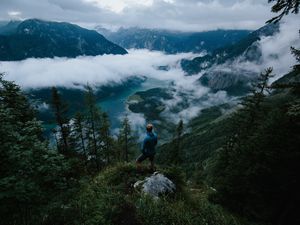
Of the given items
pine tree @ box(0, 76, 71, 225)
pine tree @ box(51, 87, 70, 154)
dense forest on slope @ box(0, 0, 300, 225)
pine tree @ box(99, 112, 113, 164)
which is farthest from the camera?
pine tree @ box(99, 112, 113, 164)

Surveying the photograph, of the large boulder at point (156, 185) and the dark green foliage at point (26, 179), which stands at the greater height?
the dark green foliage at point (26, 179)

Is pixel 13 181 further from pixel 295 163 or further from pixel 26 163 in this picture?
pixel 295 163

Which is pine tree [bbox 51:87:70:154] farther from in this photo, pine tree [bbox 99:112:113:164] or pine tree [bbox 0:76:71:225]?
pine tree [bbox 0:76:71:225]

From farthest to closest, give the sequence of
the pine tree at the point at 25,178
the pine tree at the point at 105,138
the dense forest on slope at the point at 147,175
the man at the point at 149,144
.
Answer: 1. the pine tree at the point at 105,138
2. the man at the point at 149,144
3. the dense forest on slope at the point at 147,175
4. the pine tree at the point at 25,178

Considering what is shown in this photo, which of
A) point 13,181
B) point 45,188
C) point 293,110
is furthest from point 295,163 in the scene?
point 13,181

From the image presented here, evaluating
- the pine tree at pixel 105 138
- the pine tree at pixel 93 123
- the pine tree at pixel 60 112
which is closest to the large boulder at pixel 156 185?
the pine tree at pixel 60 112

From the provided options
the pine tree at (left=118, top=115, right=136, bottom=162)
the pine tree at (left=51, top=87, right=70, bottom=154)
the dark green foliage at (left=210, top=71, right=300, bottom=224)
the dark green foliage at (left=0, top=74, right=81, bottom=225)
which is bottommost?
the pine tree at (left=118, top=115, right=136, bottom=162)

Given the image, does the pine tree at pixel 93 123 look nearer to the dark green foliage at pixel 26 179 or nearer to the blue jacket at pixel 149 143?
the blue jacket at pixel 149 143

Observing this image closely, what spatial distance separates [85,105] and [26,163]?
27.1 meters

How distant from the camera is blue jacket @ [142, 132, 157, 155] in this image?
41.8ft

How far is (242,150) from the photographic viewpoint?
16641mm

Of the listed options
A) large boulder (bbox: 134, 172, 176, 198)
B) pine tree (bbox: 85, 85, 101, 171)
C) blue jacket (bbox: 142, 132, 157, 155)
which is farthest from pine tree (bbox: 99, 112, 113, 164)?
large boulder (bbox: 134, 172, 176, 198)

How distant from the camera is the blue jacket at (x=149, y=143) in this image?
12755mm

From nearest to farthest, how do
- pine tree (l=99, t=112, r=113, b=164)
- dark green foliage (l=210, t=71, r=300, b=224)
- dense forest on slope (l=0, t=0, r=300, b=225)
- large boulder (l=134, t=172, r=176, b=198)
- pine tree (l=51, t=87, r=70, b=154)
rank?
dense forest on slope (l=0, t=0, r=300, b=225)
large boulder (l=134, t=172, r=176, b=198)
dark green foliage (l=210, t=71, r=300, b=224)
pine tree (l=51, t=87, r=70, b=154)
pine tree (l=99, t=112, r=113, b=164)
